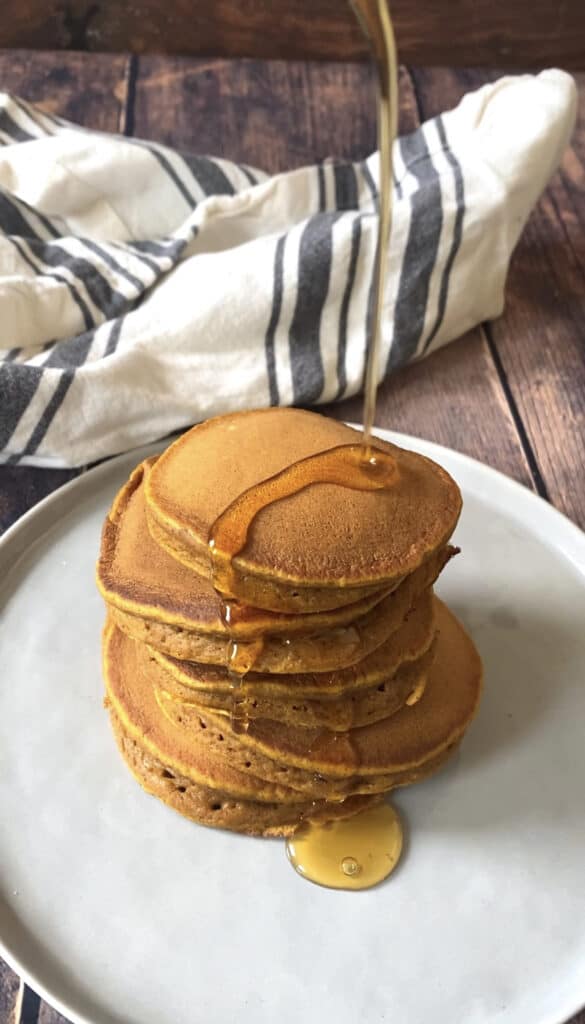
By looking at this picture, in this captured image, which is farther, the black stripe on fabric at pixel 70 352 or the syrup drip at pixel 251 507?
the black stripe on fabric at pixel 70 352

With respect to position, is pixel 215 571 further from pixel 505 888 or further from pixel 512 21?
pixel 512 21

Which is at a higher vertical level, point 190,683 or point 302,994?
point 190,683

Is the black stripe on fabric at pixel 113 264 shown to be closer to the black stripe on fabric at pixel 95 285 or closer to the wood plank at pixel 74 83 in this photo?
the black stripe on fabric at pixel 95 285

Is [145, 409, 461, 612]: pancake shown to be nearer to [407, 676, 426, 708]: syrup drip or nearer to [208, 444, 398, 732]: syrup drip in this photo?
[208, 444, 398, 732]: syrup drip

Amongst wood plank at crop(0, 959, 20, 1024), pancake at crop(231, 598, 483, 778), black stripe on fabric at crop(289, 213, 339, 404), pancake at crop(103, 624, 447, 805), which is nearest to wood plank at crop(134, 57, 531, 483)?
black stripe on fabric at crop(289, 213, 339, 404)

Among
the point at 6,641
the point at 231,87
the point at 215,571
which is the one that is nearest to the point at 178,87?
the point at 231,87

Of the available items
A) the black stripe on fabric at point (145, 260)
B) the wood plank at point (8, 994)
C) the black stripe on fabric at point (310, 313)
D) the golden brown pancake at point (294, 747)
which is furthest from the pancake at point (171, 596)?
the black stripe on fabric at point (145, 260)

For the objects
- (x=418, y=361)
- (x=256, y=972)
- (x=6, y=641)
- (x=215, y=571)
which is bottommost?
(x=418, y=361)
